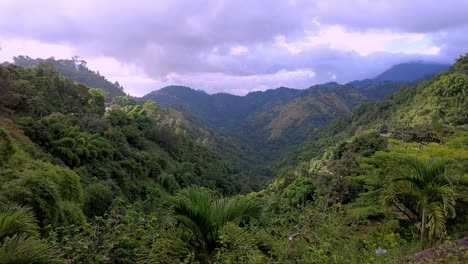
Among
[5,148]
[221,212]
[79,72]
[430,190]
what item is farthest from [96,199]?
[79,72]

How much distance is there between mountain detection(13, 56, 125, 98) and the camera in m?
110

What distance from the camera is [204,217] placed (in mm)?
3609

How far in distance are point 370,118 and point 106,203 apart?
167ft

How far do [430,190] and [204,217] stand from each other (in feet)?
13.6

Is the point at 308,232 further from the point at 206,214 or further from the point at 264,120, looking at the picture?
the point at 264,120

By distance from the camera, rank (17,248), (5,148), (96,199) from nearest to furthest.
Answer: (17,248)
(5,148)
(96,199)

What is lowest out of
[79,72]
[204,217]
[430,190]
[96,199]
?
[96,199]

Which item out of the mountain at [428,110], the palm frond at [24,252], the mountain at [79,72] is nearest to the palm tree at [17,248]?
the palm frond at [24,252]

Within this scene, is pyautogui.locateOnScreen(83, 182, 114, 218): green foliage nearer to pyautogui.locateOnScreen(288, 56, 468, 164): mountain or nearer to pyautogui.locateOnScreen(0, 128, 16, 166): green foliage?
pyautogui.locateOnScreen(0, 128, 16, 166): green foliage

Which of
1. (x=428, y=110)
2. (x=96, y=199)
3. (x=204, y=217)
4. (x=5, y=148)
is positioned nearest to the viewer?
(x=204, y=217)

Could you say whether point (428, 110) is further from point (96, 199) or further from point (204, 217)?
point (204, 217)

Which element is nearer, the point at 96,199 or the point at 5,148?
the point at 5,148

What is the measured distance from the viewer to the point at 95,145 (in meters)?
24.6

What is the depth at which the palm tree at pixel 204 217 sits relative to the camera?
3.59 m
